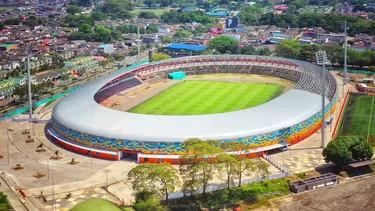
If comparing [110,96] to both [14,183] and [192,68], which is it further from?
[14,183]

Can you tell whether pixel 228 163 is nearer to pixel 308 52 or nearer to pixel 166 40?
pixel 308 52

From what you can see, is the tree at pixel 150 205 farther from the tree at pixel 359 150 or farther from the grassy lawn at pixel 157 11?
the grassy lawn at pixel 157 11

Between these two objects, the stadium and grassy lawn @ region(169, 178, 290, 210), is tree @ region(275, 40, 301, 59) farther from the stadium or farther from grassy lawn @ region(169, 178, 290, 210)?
grassy lawn @ region(169, 178, 290, 210)

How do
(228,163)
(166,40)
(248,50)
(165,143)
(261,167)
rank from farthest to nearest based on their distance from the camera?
(166,40) < (248,50) < (165,143) < (261,167) < (228,163)

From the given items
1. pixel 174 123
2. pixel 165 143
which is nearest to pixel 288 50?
pixel 174 123

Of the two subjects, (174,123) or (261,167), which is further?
(174,123)

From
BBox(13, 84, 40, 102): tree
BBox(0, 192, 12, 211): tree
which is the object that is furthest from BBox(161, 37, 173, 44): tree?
BBox(0, 192, 12, 211): tree

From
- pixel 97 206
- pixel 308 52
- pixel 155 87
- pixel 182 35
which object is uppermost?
pixel 308 52
